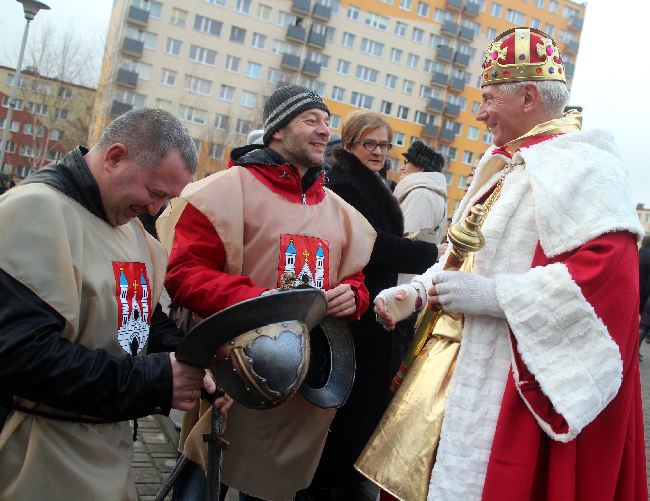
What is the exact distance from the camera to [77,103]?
51062 millimetres

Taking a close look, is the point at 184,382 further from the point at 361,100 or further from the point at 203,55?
the point at 361,100

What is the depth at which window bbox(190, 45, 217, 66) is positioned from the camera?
47.3 m

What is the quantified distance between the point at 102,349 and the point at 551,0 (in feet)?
221

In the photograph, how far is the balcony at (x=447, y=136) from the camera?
55969mm

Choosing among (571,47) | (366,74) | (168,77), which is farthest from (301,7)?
(571,47)

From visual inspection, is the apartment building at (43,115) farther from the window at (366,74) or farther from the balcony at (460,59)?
the balcony at (460,59)

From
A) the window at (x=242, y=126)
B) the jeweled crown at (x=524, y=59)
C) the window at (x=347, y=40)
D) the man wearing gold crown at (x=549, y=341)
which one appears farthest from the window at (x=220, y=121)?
the man wearing gold crown at (x=549, y=341)

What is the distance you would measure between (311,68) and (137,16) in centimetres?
1345

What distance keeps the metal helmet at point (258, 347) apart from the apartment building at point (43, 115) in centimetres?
1607

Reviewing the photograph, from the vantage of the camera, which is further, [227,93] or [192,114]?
[227,93]

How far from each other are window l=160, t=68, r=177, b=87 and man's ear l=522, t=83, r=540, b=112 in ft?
156

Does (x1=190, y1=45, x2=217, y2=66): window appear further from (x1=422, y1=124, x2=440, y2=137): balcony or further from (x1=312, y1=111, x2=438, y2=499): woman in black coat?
(x1=312, y1=111, x2=438, y2=499): woman in black coat

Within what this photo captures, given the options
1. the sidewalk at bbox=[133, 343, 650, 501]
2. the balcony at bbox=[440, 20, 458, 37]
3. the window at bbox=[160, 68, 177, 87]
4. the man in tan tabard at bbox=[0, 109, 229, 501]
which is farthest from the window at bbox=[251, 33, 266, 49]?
the man in tan tabard at bbox=[0, 109, 229, 501]

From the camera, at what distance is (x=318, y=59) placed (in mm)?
51188
